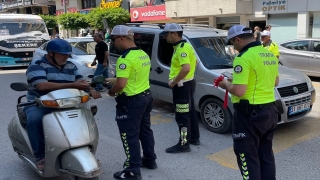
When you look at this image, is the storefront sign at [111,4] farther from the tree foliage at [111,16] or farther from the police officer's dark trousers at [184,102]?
the police officer's dark trousers at [184,102]

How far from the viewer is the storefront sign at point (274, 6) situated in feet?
55.5

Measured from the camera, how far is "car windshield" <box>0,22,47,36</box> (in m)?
14.8

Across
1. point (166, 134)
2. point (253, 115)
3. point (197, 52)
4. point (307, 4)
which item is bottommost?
point (166, 134)

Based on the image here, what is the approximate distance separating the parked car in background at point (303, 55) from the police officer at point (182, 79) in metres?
6.88

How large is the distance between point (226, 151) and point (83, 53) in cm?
698

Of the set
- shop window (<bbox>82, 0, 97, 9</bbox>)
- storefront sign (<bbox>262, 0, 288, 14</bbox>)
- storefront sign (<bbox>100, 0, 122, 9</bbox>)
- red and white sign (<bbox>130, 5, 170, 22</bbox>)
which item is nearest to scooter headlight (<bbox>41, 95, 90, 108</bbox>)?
storefront sign (<bbox>262, 0, 288, 14</bbox>)

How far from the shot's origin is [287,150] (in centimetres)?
474

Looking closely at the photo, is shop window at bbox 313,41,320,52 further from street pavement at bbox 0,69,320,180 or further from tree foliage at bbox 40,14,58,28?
tree foliage at bbox 40,14,58,28

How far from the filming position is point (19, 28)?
1509 cm

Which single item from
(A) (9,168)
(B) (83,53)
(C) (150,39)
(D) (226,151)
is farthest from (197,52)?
(B) (83,53)

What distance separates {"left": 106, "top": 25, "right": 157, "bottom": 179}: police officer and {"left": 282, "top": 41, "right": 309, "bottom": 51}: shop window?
27.2 ft

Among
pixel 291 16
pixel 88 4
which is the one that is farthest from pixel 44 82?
pixel 88 4

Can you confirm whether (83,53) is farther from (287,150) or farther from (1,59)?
(287,150)

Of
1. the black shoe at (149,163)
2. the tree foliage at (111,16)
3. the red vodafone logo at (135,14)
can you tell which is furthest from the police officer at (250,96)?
the tree foliage at (111,16)
